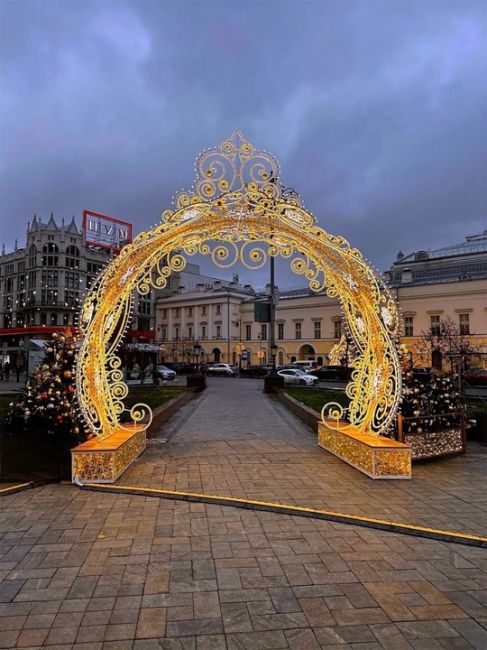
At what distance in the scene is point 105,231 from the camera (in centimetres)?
5553

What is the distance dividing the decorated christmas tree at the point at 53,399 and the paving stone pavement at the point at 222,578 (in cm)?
157

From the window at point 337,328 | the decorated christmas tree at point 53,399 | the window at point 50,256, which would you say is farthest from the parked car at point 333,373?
the window at point 50,256

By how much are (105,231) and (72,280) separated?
25.5ft

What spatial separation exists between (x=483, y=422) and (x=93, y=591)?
814cm

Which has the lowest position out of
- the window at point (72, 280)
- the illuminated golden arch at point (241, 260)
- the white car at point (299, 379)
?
the white car at point (299, 379)

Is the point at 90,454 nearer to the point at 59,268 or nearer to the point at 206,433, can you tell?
the point at 206,433

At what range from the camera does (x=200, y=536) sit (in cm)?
412

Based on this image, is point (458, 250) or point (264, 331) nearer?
point (458, 250)

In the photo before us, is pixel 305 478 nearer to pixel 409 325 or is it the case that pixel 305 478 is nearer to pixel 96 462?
pixel 96 462

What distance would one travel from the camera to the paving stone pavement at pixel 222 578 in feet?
8.88

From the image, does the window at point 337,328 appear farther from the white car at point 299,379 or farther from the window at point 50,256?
the window at point 50,256

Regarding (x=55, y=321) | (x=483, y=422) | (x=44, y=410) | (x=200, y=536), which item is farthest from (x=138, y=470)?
(x=55, y=321)

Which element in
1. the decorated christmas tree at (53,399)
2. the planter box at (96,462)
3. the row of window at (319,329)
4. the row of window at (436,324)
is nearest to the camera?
the planter box at (96,462)

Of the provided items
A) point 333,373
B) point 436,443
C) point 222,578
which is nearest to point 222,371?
point 333,373
